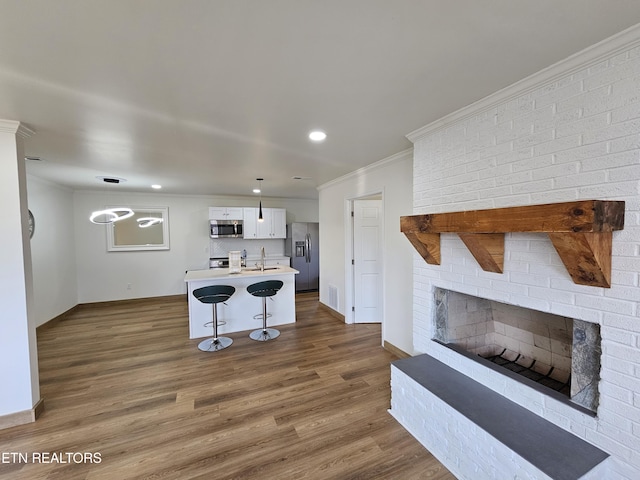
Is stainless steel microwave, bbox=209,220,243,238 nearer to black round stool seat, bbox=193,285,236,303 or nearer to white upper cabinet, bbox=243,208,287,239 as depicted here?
white upper cabinet, bbox=243,208,287,239

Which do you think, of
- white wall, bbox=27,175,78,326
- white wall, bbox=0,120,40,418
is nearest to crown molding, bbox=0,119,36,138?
white wall, bbox=0,120,40,418

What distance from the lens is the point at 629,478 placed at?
1252 millimetres

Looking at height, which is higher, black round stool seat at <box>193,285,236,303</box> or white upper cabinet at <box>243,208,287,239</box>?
white upper cabinet at <box>243,208,287,239</box>

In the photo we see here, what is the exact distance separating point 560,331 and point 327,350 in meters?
2.42

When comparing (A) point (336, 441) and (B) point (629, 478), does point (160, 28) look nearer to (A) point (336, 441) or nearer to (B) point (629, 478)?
(A) point (336, 441)

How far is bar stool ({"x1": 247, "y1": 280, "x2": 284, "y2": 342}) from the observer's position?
3898mm

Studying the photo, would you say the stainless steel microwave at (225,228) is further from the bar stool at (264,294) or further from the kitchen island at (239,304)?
the bar stool at (264,294)

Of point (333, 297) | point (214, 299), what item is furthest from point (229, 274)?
point (333, 297)

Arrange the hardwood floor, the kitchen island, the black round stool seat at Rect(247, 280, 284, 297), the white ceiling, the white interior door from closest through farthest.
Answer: the white ceiling, the hardwood floor, the black round stool seat at Rect(247, 280, 284, 297), the kitchen island, the white interior door

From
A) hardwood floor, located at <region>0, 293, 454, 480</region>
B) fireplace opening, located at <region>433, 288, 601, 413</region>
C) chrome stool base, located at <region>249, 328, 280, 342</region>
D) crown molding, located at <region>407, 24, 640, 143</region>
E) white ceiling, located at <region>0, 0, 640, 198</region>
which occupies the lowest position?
hardwood floor, located at <region>0, 293, 454, 480</region>

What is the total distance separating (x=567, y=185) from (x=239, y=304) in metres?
4.08

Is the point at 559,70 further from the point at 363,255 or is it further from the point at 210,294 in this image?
the point at 210,294

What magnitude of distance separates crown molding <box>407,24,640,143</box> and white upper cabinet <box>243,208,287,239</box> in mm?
5069

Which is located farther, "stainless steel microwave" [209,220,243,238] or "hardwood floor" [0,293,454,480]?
Result: "stainless steel microwave" [209,220,243,238]
